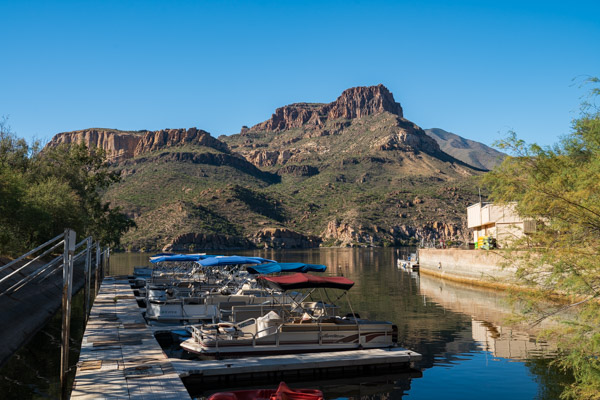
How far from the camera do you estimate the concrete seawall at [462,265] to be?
48.9m

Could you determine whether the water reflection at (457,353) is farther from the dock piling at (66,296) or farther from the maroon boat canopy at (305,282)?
the maroon boat canopy at (305,282)

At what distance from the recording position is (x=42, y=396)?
1584 cm

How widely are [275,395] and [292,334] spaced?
709cm

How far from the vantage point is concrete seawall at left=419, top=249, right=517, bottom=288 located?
48.9 metres

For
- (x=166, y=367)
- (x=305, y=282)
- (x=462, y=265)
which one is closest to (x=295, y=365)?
(x=305, y=282)

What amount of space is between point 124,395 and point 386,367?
32.3 ft

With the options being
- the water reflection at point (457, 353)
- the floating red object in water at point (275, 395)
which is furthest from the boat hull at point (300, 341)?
the floating red object in water at point (275, 395)

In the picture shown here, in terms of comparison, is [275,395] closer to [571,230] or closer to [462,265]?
[571,230]

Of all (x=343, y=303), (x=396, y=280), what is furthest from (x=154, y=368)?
(x=396, y=280)

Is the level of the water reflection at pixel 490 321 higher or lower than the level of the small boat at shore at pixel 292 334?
lower

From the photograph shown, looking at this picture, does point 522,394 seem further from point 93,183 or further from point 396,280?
point 93,183

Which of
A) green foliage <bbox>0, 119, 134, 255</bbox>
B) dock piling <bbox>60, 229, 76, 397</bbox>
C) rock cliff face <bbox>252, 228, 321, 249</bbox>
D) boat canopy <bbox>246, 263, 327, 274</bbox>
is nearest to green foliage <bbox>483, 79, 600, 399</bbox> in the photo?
boat canopy <bbox>246, 263, 327, 274</bbox>

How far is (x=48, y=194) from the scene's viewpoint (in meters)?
47.7

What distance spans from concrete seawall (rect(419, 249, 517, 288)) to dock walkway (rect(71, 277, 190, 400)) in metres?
32.3
